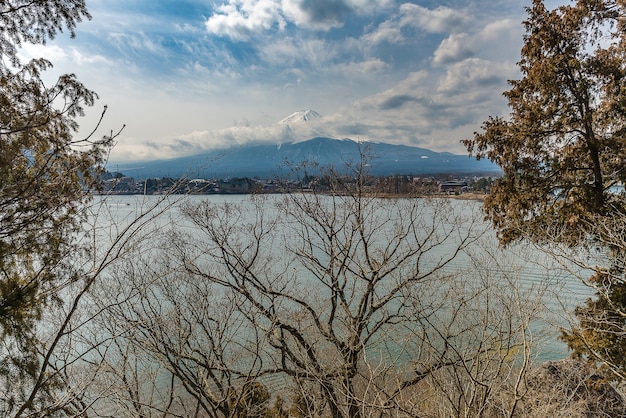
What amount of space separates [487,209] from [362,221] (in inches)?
98.4

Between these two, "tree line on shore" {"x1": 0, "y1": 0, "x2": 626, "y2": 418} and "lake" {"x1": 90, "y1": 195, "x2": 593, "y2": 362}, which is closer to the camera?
"tree line on shore" {"x1": 0, "y1": 0, "x2": 626, "y2": 418}

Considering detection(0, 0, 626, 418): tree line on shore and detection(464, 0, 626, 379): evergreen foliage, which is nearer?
detection(0, 0, 626, 418): tree line on shore

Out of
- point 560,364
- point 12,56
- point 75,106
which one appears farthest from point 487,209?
point 12,56

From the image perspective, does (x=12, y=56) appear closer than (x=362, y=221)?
Yes

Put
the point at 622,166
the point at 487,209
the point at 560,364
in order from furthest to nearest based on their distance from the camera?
the point at 560,364, the point at 487,209, the point at 622,166

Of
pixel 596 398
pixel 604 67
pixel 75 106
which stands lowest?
pixel 596 398

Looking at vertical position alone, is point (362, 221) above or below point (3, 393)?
above

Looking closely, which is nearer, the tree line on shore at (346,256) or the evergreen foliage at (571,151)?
the tree line on shore at (346,256)

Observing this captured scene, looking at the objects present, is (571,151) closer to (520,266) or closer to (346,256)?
(520,266)

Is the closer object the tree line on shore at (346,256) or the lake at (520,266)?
the tree line on shore at (346,256)

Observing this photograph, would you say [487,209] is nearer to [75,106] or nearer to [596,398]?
[596,398]

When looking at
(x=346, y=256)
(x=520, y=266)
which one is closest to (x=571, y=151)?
(x=520, y=266)

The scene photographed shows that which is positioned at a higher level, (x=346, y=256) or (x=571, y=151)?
(x=571, y=151)

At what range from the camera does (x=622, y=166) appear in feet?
19.6
